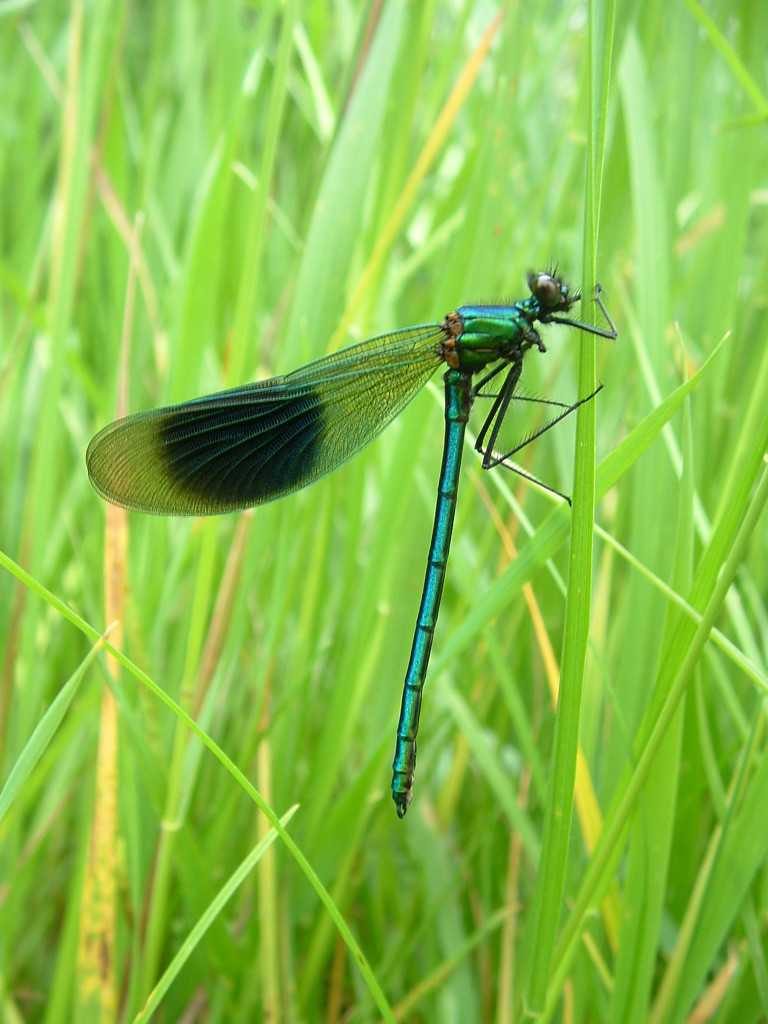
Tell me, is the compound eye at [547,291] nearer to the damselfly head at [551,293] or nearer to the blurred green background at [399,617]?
the damselfly head at [551,293]

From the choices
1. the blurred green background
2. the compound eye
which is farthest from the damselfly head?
the blurred green background

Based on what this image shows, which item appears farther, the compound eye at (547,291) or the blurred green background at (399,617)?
the compound eye at (547,291)

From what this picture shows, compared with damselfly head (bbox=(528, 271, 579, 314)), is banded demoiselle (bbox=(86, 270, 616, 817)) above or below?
below

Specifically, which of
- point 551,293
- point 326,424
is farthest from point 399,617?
point 551,293

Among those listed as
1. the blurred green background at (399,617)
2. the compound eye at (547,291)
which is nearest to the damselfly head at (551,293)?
the compound eye at (547,291)

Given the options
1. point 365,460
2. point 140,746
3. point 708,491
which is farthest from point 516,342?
point 140,746

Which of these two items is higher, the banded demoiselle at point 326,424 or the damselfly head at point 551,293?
the damselfly head at point 551,293

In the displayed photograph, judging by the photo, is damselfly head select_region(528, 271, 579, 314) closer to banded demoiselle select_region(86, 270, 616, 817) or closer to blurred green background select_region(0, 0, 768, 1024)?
banded demoiselle select_region(86, 270, 616, 817)

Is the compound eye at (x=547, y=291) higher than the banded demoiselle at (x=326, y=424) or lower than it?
higher
